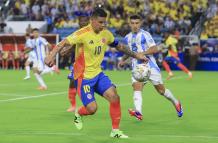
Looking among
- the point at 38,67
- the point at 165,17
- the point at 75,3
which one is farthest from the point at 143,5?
the point at 38,67

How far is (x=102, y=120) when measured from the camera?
554 inches

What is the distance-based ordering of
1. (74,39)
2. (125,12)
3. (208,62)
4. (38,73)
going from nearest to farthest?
(74,39)
(38,73)
(208,62)
(125,12)

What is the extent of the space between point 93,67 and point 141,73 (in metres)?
2.25

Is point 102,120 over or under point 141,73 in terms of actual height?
under

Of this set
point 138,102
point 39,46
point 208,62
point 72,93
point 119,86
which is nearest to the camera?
point 138,102

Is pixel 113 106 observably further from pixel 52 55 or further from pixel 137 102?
pixel 137 102

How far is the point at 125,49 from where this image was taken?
38.6 feet

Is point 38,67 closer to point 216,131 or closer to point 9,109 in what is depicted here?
point 9,109

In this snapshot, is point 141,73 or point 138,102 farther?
point 138,102

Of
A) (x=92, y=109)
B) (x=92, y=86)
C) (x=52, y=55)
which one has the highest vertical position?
(x=52, y=55)

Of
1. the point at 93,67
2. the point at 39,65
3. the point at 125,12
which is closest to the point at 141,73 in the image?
the point at 93,67

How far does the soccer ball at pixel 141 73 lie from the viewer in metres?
13.4

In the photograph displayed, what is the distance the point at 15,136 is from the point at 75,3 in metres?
33.5

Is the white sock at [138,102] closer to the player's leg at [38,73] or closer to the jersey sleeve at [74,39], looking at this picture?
the jersey sleeve at [74,39]
